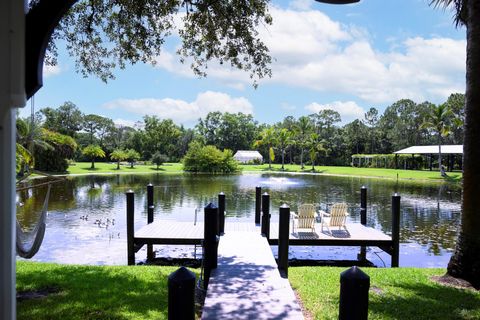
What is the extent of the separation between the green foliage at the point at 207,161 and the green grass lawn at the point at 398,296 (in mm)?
41987

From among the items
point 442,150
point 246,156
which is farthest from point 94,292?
point 246,156

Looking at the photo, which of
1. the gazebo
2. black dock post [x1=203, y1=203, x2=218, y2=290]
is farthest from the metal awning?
black dock post [x1=203, y1=203, x2=218, y2=290]

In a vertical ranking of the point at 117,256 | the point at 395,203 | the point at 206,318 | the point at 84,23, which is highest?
the point at 84,23

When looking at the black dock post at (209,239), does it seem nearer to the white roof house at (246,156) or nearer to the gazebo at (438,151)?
the gazebo at (438,151)

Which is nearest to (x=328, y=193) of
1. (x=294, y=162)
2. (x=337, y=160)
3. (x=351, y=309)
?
(x=351, y=309)

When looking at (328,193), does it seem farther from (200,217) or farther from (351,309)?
(351,309)

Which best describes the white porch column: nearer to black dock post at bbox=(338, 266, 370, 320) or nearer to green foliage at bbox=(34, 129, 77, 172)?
black dock post at bbox=(338, 266, 370, 320)

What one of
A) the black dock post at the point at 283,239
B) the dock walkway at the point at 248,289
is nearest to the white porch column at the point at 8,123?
the dock walkway at the point at 248,289

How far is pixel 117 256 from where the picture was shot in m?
10.7

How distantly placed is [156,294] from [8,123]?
519 cm

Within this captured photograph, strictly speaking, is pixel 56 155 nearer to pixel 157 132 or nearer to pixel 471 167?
pixel 157 132

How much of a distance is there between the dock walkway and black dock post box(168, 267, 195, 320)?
2965 millimetres

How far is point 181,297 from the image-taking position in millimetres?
2227

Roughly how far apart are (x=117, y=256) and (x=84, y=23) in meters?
6.24
